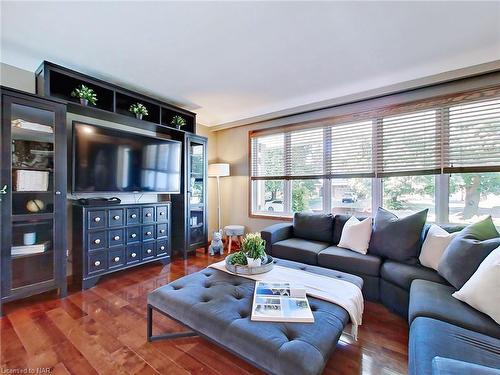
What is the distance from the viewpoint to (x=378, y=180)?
2963 mm

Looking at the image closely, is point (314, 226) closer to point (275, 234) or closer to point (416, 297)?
point (275, 234)

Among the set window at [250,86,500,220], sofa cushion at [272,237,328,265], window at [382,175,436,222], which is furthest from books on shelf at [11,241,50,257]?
window at [382,175,436,222]

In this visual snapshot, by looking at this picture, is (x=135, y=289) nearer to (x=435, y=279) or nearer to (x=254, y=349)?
(x=254, y=349)

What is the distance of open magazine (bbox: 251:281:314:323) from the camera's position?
49.4 inches

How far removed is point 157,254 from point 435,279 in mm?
3043

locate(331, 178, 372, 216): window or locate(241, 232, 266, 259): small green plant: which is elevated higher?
locate(331, 178, 372, 216): window

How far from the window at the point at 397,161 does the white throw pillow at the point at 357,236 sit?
584 mm

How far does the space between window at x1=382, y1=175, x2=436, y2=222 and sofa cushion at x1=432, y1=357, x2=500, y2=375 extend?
77.7 inches

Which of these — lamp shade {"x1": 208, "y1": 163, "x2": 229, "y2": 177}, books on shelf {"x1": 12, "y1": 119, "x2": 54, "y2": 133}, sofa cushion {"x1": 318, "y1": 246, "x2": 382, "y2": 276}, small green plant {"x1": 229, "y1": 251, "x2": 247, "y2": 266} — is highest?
books on shelf {"x1": 12, "y1": 119, "x2": 54, "y2": 133}

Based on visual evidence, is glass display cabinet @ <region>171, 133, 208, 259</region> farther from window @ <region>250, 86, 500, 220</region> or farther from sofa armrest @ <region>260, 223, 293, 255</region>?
sofa armrest @ <region>260, 223, 293, 255</region>

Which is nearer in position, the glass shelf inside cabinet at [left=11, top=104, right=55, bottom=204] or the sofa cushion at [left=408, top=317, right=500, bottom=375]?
the sofa cushion at [left=408, top=317, right=500, bottom=375]

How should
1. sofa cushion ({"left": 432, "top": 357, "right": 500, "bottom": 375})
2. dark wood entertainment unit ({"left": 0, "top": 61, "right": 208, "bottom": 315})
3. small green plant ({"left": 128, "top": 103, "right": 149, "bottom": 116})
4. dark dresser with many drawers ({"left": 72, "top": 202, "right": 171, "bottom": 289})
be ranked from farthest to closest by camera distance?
small green plant ({"left": 128, "top": 103, "right": 149, "bottom": 116}) < dark dresser with many drawers ({"left": 72, "top": 202, "right": 171, "bottom": 289}) < dark wood entertainment unit ({"left": 0, "top": 61, "right": 208, "bottom": 315}) < sofa cushion ({"left": 432, "top": 357, "right": 500, "bottom": 375})

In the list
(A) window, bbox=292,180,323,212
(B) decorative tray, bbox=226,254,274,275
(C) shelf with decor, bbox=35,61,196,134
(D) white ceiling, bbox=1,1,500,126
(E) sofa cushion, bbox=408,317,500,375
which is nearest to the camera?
(E) sofa cushion, bbox=408,317,500,375

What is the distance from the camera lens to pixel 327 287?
1.61 m
